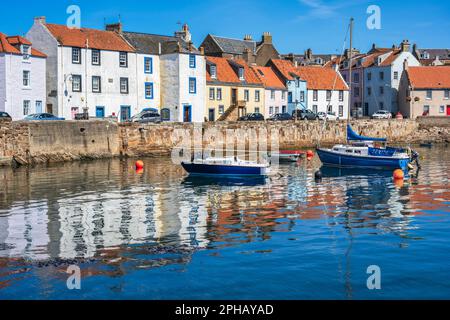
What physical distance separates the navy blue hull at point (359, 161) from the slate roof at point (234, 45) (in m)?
38.4

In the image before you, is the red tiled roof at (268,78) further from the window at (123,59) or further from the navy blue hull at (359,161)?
the navy blue hull at (359,161)

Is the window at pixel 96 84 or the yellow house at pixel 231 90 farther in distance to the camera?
the yellow house at pixel 231 90

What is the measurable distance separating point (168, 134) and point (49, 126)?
40.5 feet

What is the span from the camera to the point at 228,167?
122 ft

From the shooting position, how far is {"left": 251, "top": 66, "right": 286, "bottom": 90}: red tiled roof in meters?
74.5

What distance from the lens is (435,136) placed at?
7712 centimetres

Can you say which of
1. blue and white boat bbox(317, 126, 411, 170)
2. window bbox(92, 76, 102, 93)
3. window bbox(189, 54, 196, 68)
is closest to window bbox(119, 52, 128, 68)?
window bbox(92, 76, 102, 93)

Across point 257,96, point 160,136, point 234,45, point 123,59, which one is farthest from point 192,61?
point 234,45

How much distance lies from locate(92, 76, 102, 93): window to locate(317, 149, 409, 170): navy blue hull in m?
22.8

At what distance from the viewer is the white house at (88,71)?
176 feet

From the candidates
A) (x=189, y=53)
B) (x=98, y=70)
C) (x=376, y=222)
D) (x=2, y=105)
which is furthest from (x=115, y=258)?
(x=189, y=53)

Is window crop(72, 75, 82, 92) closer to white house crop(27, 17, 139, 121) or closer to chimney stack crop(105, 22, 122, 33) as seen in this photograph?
white house crop(27, 17, 139, 121)

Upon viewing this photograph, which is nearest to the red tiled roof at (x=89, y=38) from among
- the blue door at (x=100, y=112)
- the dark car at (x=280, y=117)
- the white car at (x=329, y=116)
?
the blue door at (x=100, y=112)
